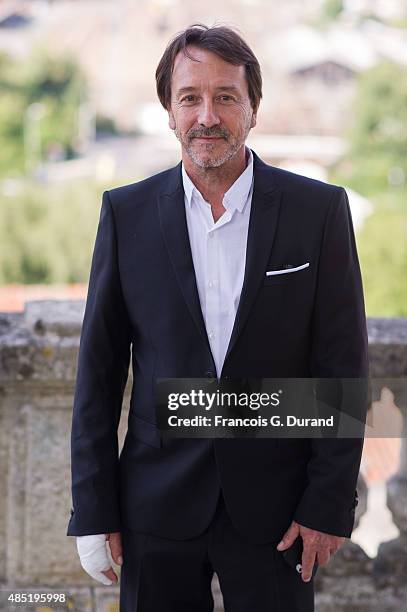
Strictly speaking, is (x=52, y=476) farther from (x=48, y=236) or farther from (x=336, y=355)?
(x=48, y=236)

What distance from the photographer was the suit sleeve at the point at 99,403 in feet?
5.50

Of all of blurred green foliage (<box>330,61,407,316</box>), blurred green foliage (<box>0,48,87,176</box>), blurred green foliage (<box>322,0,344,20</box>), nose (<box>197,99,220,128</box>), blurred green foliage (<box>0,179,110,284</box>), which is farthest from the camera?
blurred green foliage (<box>322,0,344,20</box>)

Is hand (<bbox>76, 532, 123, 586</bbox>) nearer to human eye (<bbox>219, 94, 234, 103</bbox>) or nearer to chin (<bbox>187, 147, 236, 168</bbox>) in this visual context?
chin (<bbox>187, 147, 236, 168</bbox>)

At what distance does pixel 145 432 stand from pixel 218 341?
207mm

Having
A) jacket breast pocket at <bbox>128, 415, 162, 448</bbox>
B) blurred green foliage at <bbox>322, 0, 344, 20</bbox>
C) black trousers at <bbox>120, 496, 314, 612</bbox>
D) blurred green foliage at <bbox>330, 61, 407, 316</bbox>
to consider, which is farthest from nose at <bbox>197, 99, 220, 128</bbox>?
blurred green foliage at <bbox>322, 0, 344, 20</bbox>

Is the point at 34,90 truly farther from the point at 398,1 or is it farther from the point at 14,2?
the point at 398,1

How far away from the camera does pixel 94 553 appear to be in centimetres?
170

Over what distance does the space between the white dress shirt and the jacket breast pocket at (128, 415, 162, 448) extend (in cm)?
16

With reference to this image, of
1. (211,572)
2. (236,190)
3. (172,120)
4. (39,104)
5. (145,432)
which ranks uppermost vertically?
(39,104)

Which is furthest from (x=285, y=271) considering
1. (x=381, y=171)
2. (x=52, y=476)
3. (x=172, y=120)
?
(x=381, y=171)

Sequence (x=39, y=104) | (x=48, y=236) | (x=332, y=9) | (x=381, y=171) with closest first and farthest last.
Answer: (x=48, y=236) → (x=381, y=171) → (x=39, y=104) → (x=332, y=9)

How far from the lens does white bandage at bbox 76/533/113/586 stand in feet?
5.56

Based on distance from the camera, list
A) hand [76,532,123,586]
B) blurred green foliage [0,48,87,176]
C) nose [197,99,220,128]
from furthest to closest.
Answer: blurred green foliage [0,48,87,176] → hand [76,532,123,586] → nose [197,99,220,128]

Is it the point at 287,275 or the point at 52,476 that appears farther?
the point at 52,476
